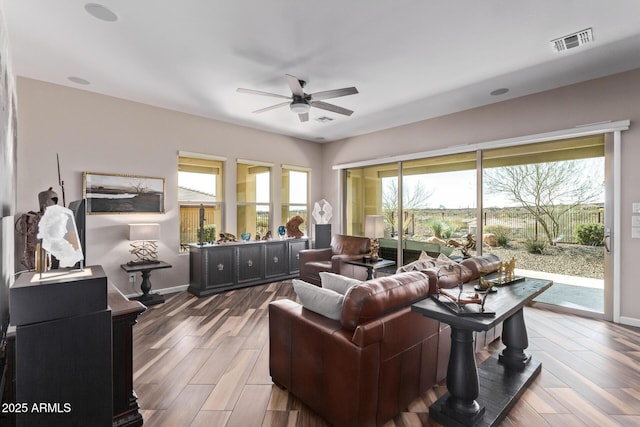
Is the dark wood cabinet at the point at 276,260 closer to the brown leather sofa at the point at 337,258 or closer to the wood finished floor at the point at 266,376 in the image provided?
the brown leather sofa at the point at 337,258

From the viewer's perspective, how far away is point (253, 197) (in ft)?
20.0

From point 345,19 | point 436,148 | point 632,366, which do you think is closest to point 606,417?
point 632,366

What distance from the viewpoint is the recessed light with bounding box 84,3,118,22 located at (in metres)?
2.38

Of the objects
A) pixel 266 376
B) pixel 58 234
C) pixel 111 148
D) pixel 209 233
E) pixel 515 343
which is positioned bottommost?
pixel 266 376

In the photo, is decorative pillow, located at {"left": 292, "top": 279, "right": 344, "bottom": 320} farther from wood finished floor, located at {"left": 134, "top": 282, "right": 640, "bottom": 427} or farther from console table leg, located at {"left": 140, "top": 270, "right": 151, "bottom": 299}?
console table leg, located at {"left": 140, "top": 270, "right": 151, "bottom": 299}

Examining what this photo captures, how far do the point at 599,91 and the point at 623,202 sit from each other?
1412 mm

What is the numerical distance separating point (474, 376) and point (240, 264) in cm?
414

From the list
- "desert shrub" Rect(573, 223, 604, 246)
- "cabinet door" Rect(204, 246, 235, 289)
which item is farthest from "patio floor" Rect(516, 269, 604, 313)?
"cabinet door" Rect(204, 246, 235, 289)

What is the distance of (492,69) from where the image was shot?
3.47 m

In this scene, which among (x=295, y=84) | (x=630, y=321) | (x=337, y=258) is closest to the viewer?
(x=295, y=84)

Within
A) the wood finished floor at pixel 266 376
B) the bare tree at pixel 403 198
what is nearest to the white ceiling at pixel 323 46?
the bare tree at pixel 403 198

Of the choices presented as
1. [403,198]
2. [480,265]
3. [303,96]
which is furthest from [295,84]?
[403,198]

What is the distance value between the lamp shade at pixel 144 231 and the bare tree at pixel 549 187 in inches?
205

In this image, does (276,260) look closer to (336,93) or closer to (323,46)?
(336,93)
